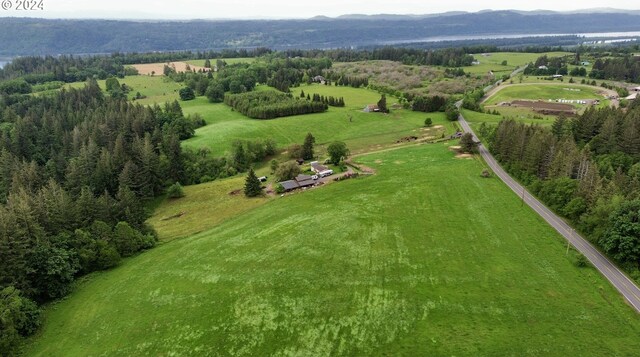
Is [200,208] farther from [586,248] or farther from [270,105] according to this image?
[270,105]

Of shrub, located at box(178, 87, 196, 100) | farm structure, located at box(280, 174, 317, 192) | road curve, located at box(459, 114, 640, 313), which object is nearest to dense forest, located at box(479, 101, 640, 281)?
road curve, located at box(459, 114, 640, 313)

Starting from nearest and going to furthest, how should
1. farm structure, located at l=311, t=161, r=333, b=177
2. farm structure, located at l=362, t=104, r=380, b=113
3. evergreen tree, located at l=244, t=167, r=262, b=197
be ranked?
evergreen tree, located at l=244, t=167, r=262, b=197 < farm structure, located at l=311, t=161, r=333, b=177 < farm structure, located at l=362, t=104, r=380, b=113

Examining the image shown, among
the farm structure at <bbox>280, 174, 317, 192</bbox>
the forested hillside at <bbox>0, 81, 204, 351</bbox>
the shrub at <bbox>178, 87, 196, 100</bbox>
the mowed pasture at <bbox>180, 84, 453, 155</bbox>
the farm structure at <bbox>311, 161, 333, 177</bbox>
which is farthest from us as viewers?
the shrub at <bbox>178, 87, 196, 100</bbox>

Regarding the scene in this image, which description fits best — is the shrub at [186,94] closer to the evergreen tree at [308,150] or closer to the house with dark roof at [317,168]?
the evergreen tree at [308,150]

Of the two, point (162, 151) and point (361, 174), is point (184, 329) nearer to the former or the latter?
point (361, 174)

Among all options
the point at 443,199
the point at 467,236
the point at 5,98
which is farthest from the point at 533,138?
the point at 5,98

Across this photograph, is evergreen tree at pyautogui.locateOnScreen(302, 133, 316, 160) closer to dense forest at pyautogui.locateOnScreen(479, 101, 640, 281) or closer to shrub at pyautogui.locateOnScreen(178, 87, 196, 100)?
dense forest at pyautogui.locateOnScreen(479, 101, 640, 281)
